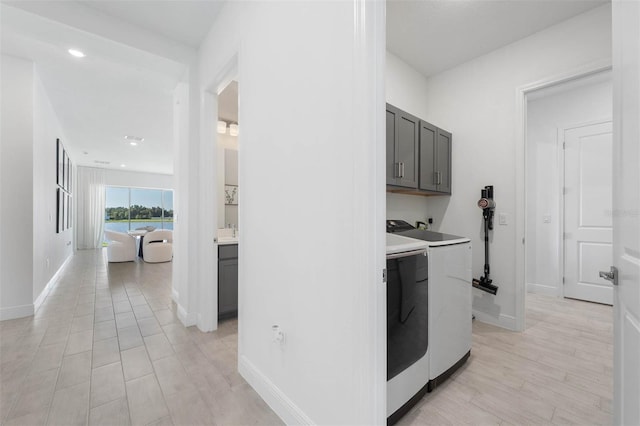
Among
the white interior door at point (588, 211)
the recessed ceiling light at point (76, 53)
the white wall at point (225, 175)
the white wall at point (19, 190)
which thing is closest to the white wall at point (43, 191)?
the white wall at point (19, 190)

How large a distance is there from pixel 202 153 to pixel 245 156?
1.03m

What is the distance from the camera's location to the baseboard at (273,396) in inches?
54.2

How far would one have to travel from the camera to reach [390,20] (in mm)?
2412

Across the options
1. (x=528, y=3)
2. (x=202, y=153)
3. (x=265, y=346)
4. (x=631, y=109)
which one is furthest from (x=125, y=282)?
(x=528, y=3)

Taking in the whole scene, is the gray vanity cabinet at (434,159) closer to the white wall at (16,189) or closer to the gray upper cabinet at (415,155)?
the gray upper cabinet at (415,155)

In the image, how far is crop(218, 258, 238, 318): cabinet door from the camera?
2824 millimetres

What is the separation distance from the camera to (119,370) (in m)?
1.92

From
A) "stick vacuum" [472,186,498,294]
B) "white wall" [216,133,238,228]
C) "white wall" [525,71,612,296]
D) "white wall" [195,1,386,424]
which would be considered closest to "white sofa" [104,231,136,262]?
"white wall" [216,133,238,228]

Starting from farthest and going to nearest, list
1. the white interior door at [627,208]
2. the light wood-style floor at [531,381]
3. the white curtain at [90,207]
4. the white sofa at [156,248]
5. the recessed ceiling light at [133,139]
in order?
the white curtain at [90,207], the white sofa at [156,248], the recessed ceiling light at [133,139], the light wood-style floor at [531,381], the white interior door at [627,208]

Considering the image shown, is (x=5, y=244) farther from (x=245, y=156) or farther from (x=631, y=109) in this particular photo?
(x=631, y=109)

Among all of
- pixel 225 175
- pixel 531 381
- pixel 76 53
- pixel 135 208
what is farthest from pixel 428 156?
pixel 135 208

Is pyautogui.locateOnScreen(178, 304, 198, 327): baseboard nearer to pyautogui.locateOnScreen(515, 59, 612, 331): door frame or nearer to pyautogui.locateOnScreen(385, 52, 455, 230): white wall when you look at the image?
pyautogui.locateOnScreen(385, 52, 455, 230): white wall

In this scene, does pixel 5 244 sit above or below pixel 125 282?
above

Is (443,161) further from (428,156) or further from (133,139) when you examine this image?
(133,139)
